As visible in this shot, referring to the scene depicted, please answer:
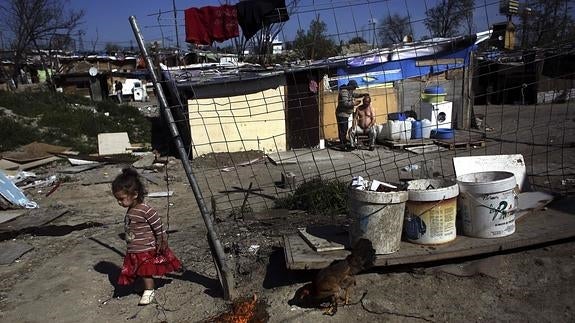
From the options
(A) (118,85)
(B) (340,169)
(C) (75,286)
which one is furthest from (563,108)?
(A) (118,85)

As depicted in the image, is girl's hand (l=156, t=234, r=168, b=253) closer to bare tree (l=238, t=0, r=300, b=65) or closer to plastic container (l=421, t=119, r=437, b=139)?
bare tree (l=238, t=0, r=300, b=65)

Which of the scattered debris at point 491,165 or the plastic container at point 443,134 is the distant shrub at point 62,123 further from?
the scattered debris at point 491,165

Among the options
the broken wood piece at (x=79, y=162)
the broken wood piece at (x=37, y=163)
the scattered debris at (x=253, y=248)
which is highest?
the broken wood piece at (x=37, y=163)

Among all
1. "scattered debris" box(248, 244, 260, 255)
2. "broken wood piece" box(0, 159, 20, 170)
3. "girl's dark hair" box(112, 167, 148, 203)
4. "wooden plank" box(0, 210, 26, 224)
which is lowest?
"wooden plank" box(0, 210, 26, 224)

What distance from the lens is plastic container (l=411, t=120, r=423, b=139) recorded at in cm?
1250

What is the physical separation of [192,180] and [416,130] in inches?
390

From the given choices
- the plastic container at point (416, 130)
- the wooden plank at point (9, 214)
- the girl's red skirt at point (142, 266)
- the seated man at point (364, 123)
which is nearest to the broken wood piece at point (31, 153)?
the wooden plank at point (9, 214)

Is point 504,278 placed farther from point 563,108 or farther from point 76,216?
point 563,108

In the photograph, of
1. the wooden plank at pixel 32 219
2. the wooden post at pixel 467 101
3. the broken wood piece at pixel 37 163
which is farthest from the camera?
the wooden post at pixel 467 101

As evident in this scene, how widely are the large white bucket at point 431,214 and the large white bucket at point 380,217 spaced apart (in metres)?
0.14

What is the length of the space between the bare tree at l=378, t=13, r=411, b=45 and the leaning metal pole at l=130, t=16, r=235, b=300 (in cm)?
272

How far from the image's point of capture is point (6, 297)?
14.2ft

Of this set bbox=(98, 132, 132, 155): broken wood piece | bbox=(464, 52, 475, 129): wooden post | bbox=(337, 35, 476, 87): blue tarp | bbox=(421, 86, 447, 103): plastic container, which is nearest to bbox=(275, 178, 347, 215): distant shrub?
bbox=(421, 86, 447, 103): plastic container

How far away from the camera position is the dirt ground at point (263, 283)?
3.39 meters
